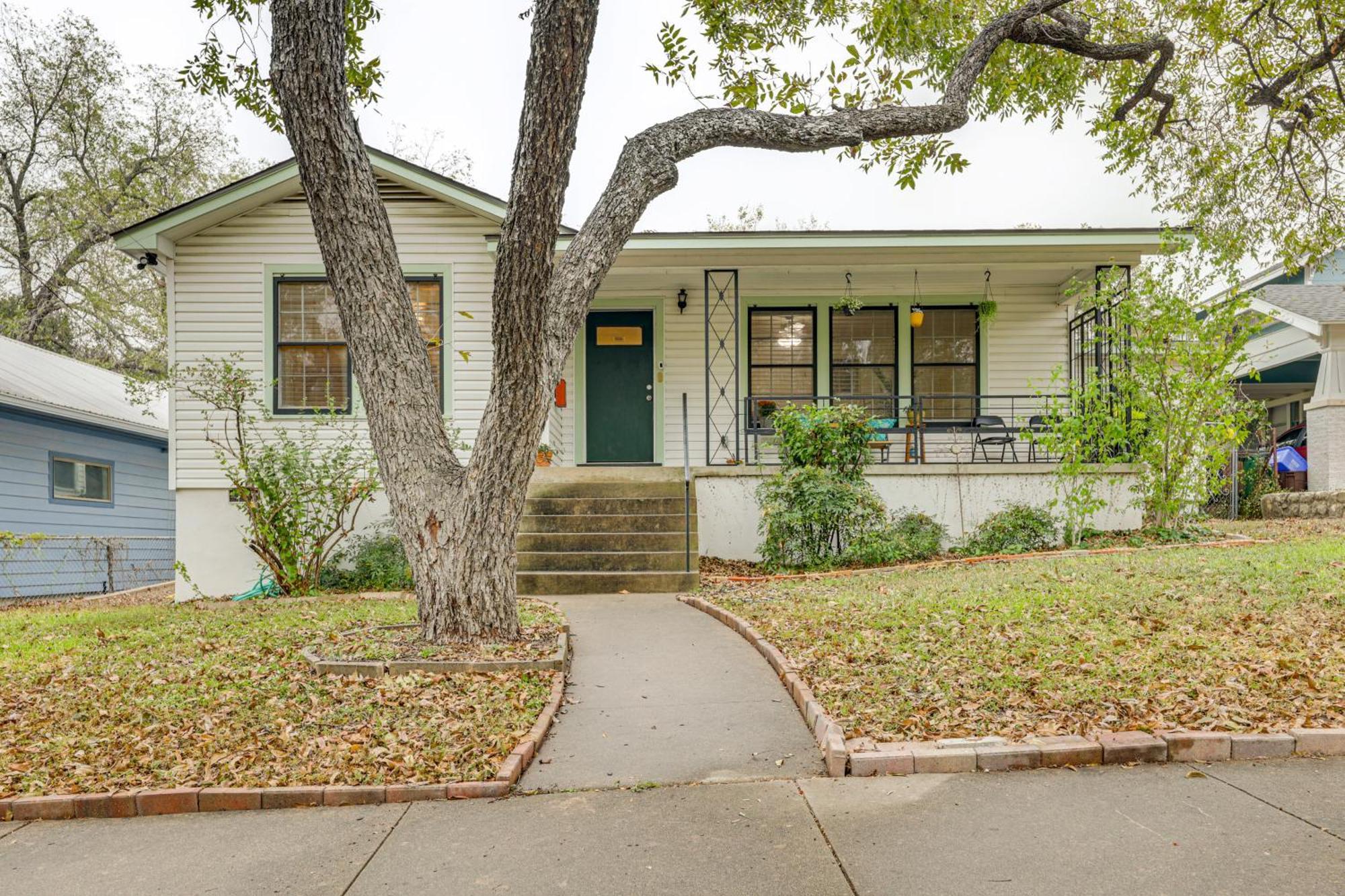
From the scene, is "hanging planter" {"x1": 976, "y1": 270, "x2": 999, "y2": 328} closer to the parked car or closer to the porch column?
the porch column

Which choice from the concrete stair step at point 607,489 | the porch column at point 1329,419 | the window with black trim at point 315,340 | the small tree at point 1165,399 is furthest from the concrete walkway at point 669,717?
the porch column at point 1329,419

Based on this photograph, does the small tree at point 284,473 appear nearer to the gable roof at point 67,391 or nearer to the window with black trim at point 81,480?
the gable roof at point 67,391

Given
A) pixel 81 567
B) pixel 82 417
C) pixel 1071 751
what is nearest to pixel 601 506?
pixel 1071 751

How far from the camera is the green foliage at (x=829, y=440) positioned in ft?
30.1

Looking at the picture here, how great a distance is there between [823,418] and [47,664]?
7.13 metres

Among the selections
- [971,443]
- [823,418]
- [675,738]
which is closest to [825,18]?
[823,418]

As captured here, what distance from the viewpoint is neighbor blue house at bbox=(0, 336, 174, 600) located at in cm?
1209

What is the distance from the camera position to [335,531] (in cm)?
923

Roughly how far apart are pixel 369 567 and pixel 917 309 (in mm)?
8024

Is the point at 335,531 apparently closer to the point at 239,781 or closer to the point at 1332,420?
the point at 239,781

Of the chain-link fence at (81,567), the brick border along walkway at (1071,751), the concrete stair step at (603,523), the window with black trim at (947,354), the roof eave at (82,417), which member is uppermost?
the window with black trim at (947,354)

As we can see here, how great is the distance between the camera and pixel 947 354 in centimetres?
1186

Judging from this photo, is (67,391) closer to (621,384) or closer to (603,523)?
(621,384)

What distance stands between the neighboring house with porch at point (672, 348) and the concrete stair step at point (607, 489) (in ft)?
0.08
